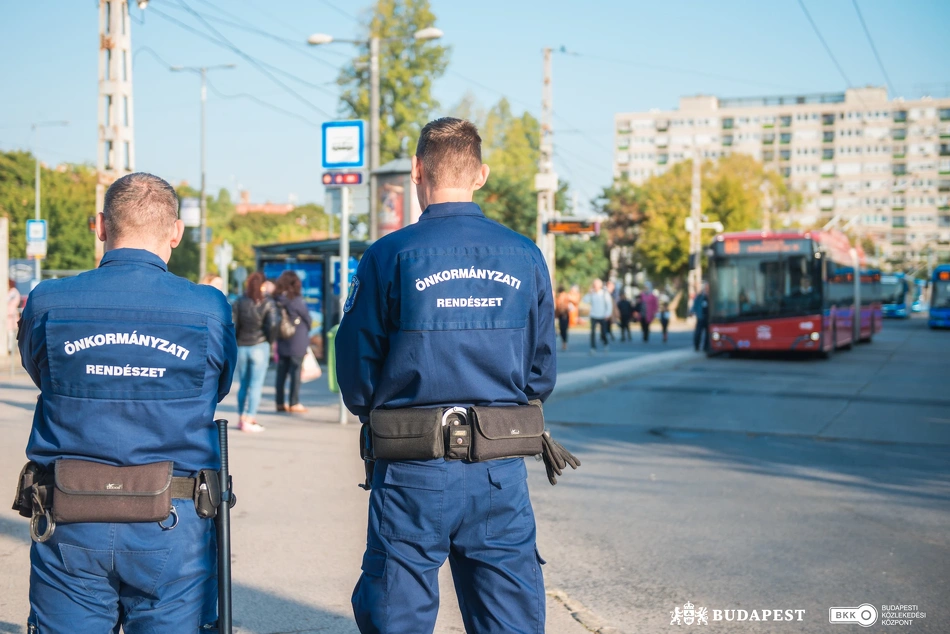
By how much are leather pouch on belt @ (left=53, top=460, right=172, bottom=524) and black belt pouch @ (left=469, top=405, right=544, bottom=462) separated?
86cm

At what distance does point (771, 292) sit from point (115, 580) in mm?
20994

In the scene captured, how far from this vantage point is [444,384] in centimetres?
277

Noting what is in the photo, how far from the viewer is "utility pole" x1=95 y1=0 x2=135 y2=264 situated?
13914mm

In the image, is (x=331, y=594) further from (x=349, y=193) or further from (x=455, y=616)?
(x=349, y=193)

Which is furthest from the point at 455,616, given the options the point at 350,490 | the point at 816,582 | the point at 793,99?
the point at 793,99

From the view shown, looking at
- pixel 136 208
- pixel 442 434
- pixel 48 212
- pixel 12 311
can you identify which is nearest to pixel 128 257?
pixel 136 208

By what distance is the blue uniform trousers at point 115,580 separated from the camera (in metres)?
2.49

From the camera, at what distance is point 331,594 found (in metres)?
4.73

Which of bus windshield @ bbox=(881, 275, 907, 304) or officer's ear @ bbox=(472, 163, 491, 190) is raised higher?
bus windshield @ bbox=(881, 275, 907, 304)

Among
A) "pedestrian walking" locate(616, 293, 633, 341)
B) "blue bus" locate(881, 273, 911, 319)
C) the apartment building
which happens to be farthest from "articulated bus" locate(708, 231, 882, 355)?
the apartment building

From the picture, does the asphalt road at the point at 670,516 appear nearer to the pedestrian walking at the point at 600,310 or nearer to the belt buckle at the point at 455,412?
the belt buckle at the point at 455,412

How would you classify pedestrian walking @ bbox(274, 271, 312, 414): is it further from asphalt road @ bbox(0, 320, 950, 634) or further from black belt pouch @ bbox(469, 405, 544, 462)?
black belt pouch @ bbox(469, 405, 544, 462)

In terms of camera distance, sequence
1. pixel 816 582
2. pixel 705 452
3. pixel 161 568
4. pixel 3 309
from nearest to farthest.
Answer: pixel 161 568, pixel 816 582, pixel 705 452, pixel 3 309

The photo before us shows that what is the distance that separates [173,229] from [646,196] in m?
64.0
